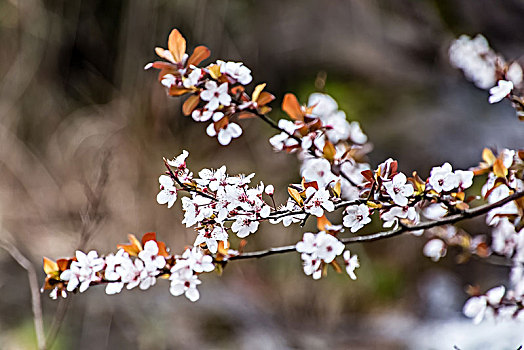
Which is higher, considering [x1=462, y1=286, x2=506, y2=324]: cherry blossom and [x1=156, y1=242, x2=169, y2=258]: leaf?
[x1=156, y1=242, x2=169, y2=258]: leaf

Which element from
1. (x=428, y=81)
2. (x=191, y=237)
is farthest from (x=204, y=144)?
(x=428, y=81)

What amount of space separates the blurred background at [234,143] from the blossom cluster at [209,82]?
28.2 inches

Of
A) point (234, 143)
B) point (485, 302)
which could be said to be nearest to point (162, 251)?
point (485, 302)

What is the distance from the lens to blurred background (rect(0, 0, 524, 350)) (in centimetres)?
145

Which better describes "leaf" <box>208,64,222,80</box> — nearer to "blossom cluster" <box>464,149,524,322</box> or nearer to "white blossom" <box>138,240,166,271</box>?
"white blossom" <box>138,240,166,271</box>

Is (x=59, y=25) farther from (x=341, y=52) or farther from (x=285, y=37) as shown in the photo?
(x=341, y=52)

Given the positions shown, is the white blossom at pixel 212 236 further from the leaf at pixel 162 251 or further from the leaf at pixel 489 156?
the leaf at pixel 489 156

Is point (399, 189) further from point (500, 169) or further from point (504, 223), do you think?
point (504, 223)

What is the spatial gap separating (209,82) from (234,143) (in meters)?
1.46

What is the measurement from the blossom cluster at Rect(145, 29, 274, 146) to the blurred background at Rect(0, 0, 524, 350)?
0.72m

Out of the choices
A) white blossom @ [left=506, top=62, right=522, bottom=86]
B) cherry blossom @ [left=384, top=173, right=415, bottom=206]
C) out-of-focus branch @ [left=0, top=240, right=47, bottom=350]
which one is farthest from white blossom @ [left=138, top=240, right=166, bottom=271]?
white blossom @ [left=506, top=62, right=522, bottom=86]

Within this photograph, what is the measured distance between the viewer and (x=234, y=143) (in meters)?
1.92

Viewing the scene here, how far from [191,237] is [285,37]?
124 cm

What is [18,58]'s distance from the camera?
7.05 feet
